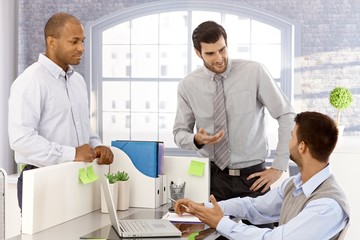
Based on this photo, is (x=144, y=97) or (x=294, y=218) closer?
(x=294, y=218)

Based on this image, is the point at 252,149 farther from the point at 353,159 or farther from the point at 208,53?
the point at 353,159

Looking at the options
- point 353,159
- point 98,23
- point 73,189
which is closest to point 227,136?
point 73,189

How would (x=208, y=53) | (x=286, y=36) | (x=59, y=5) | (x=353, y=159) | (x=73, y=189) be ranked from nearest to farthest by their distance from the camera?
1. (x=73, y=189)
2. (x=208, y=53)
3. (x=353, y=159)
4. (x=286, y=36)
5. (x=59, y=5)

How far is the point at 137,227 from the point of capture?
2807mm

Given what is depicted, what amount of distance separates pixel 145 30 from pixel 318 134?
3.44 metres

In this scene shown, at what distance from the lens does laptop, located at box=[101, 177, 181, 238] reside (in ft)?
8.87

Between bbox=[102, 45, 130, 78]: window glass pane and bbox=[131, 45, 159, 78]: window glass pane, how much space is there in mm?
58

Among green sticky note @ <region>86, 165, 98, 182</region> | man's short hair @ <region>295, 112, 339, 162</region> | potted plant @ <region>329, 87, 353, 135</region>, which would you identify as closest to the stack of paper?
green sticky note @ <region>86, 165, 98, 182</region>

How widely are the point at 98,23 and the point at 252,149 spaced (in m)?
2.77

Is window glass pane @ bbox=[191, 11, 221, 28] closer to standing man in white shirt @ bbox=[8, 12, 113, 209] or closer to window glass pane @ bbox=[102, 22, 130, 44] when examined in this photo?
window glass pane @ bbox=[102, 22, 130, 44]

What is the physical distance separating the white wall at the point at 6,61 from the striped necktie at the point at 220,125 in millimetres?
2851

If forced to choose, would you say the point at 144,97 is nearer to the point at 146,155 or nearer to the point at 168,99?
the point at 168,99

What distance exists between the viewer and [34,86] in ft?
10.3

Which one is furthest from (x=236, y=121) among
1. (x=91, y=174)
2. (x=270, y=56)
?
(x=270, y=56)
